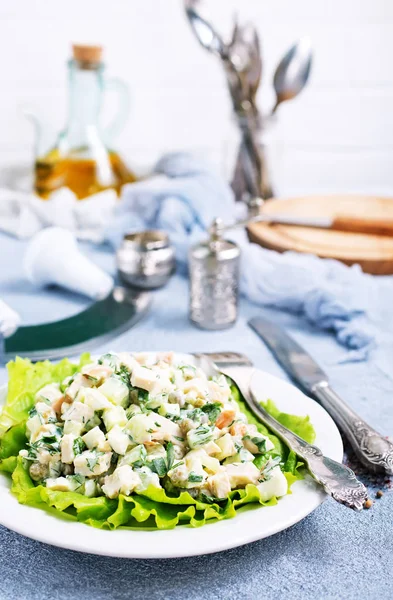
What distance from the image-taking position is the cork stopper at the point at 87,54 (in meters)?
2.25

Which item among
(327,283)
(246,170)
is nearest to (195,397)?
(327,283)

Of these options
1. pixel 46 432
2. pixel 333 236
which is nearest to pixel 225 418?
pixel 46 432

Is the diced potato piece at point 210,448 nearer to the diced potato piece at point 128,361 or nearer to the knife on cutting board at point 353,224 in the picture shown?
the diced potato piece at point 128,361

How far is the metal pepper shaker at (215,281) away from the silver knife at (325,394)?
69 mm

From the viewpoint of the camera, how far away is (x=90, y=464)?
0.91m

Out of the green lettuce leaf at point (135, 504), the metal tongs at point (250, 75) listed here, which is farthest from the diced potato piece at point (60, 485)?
the metal tongs at point (250, 75)

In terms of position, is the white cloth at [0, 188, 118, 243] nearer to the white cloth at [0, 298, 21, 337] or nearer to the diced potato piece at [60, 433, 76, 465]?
the white cloth at [0, 298, 21, 337]

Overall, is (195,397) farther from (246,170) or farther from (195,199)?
(246,170)

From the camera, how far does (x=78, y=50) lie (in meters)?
2.25

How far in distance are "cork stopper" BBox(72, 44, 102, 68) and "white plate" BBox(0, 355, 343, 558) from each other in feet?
5.30

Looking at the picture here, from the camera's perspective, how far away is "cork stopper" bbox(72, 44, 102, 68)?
2.25 m

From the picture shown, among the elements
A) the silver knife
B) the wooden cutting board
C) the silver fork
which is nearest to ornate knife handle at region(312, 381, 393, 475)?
the silver knife

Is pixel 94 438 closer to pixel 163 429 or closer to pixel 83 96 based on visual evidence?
pixel 163 429

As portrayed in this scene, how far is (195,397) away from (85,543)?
0.88 feet
